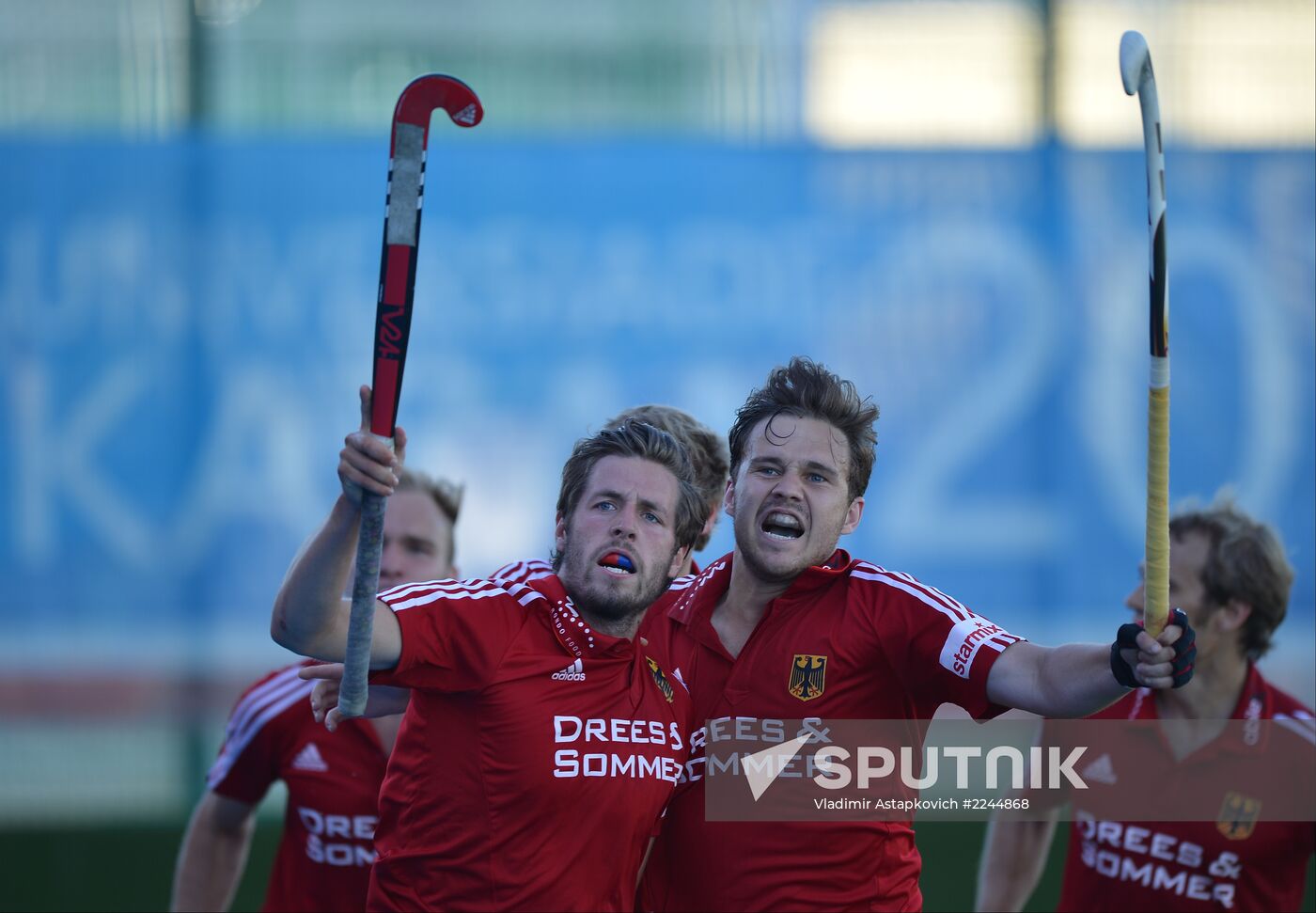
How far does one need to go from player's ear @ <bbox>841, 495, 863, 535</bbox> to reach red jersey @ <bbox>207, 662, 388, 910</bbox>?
144cm

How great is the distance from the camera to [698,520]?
9.58 feet

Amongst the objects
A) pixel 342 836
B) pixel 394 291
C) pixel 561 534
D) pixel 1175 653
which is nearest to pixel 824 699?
pixel 561 534

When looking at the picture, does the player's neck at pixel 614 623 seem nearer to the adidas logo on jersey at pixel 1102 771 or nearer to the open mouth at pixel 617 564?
the open mouth at pixel 617 564

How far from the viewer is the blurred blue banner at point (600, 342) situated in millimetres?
5348

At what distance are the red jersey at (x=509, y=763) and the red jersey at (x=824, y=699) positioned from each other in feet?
0.71

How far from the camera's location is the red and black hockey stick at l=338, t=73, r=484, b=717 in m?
2.13

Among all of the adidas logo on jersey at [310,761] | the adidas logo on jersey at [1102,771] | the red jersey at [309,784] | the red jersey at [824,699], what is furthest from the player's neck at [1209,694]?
the adidas logo on jersey at [310,761]

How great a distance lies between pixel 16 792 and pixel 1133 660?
465 centimetres

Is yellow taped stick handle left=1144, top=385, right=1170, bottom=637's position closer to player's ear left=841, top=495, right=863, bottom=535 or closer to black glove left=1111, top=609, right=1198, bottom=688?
black glove left=1111, top=609, right=1198, bottom=688

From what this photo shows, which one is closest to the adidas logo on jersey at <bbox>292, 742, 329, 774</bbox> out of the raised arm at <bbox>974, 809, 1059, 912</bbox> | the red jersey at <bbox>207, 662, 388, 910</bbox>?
the red jersey at <bbox>207, 662, 388, 910</bbox>

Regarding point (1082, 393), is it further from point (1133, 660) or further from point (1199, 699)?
point (1133, 660)

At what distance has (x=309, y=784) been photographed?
3.58 metres

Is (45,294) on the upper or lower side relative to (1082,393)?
upper

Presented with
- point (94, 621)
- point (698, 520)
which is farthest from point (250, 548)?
point (698, 520)
